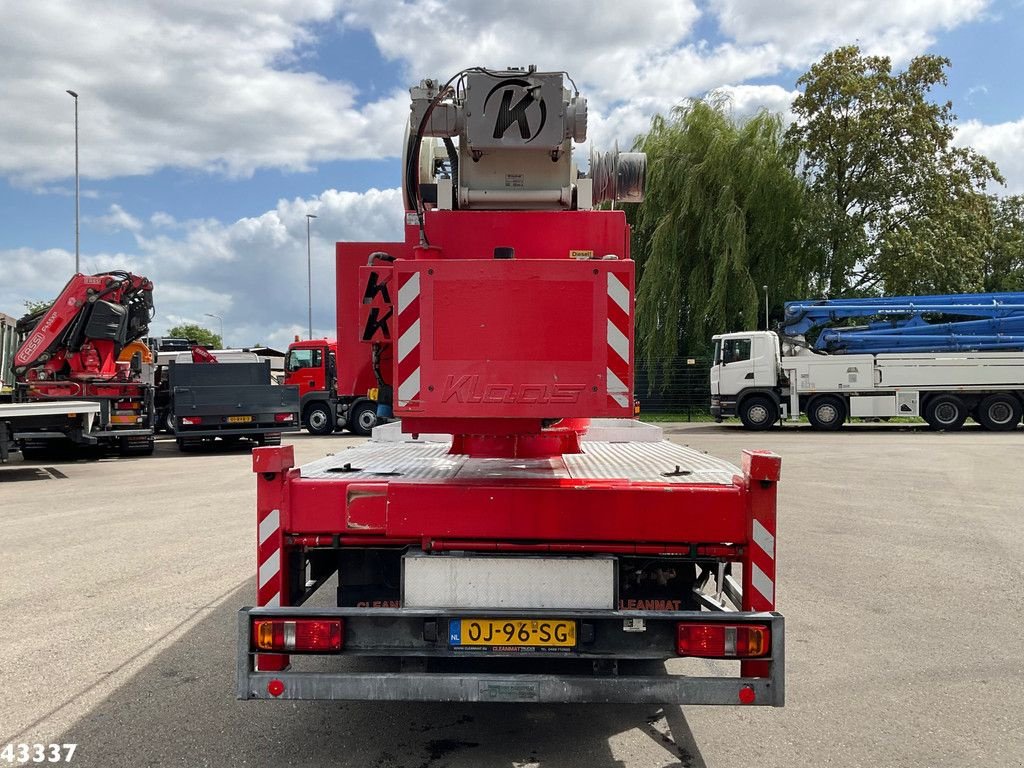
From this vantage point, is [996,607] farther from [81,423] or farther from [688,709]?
[81,423]

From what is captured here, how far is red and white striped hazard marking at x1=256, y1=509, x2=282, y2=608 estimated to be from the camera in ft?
10.7

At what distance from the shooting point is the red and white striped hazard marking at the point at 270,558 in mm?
3275

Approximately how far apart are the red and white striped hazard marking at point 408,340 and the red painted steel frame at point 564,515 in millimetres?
389

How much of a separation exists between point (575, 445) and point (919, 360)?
21.0 metres

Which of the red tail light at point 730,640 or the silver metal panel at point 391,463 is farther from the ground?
the silver metal panel at point 391,463

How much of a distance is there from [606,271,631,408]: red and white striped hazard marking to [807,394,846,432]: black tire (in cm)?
2133

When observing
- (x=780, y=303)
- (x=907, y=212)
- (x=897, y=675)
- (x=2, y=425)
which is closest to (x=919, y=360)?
(x=780, y=303)

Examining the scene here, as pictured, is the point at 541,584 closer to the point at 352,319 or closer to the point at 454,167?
the point at 352,319

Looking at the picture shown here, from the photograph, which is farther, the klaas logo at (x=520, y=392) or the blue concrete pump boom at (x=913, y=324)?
the blue concrete pump boom at (x=913, y=324)

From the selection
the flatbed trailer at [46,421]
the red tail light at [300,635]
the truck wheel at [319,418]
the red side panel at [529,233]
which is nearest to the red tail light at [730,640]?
the red tail light at [300,635]

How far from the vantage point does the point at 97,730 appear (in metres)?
3.62

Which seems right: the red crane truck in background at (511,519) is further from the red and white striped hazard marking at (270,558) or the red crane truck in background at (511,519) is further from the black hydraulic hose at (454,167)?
the black hydraulic hose at (454,167)

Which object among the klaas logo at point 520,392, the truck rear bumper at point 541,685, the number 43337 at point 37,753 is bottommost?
the number 43337 at point 37,753

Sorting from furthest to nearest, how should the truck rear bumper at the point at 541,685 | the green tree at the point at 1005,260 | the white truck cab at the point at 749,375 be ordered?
the green tree at the point at 1005,260
the white truck cab at the point at 749,375
the truck rear bumper at the point at 541,685
